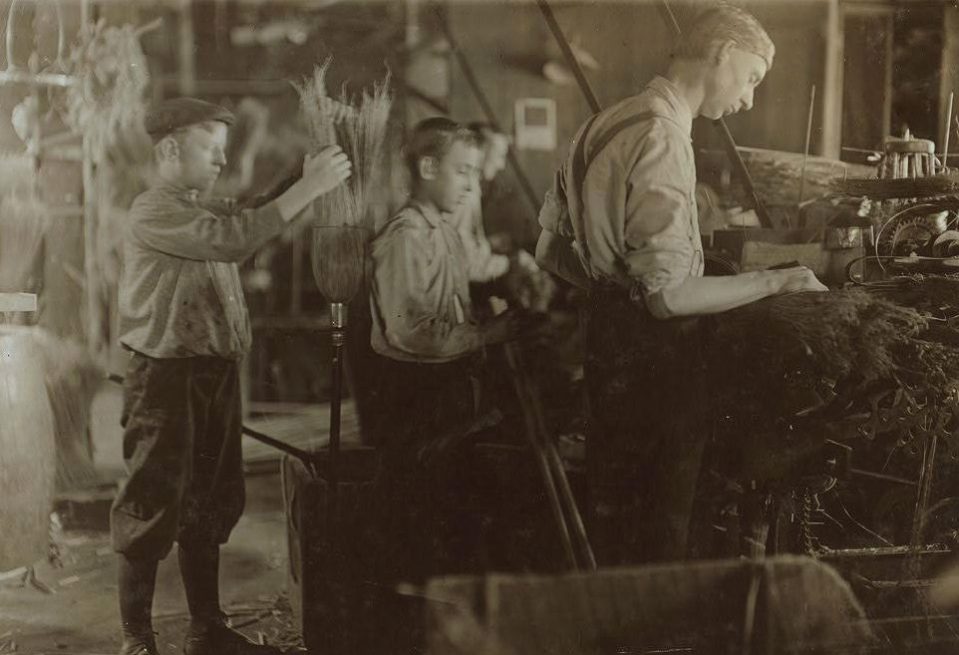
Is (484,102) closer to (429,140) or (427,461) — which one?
(429,140)

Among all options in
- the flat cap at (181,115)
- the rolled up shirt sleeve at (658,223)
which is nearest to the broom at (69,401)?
the flat cap at (181,115)

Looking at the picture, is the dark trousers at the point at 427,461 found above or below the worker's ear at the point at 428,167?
below

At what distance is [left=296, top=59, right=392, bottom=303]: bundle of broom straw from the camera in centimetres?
297

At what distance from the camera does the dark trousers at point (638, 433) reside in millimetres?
2986

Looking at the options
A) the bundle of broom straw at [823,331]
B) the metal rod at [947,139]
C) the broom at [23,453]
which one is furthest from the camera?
the metal rod at [947,139]

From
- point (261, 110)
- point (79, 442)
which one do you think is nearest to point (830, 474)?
point (261, 110)

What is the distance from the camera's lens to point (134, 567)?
3037mm

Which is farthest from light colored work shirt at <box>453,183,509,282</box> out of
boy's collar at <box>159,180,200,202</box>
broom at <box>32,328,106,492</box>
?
broom at <box>32,328,106,492</box>

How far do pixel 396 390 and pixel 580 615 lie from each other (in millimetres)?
1011

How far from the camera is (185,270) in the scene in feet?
9.66

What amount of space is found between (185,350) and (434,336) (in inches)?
33.4

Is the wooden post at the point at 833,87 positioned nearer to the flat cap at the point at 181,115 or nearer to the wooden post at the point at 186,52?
the flat cap at the point at 181,115

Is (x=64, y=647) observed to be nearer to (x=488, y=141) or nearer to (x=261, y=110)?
(x=261, y=110)

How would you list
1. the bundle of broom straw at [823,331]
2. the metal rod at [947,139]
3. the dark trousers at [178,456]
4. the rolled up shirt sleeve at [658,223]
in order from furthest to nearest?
1. the metal rod at [947,139]
2. the dark trousers at [178,456]
3. the bundle of broom straw at [823,331]
4. the rolled up shirt sleeve at [658,223]
